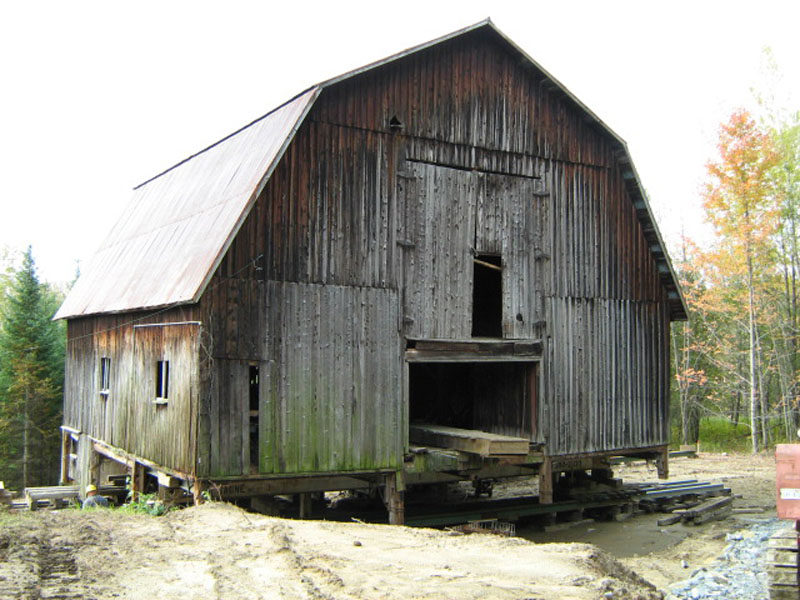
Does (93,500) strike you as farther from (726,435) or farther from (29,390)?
(726,435)

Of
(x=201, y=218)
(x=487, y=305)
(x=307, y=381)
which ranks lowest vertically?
(x=307, y=381)

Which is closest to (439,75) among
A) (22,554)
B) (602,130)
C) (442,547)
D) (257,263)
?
(602,130)

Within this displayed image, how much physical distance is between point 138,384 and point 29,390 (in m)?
21.2

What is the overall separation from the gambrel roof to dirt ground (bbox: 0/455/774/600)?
12.0 ft

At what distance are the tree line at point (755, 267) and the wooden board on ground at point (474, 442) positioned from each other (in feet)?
61.1

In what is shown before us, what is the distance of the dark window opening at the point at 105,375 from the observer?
61.0ft

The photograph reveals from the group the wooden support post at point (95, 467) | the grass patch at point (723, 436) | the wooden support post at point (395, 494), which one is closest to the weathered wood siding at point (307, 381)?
the wooden support post at point (395, 494)

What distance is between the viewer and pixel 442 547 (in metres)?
10.1

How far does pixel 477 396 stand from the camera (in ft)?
58.8

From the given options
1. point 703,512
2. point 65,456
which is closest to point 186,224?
point 65,456

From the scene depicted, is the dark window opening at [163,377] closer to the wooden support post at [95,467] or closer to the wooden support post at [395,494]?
the wooden support post at [395,494]

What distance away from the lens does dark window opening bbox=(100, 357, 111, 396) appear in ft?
61.0

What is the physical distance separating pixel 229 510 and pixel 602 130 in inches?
437

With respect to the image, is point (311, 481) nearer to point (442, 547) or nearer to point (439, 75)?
point (442, 547)
